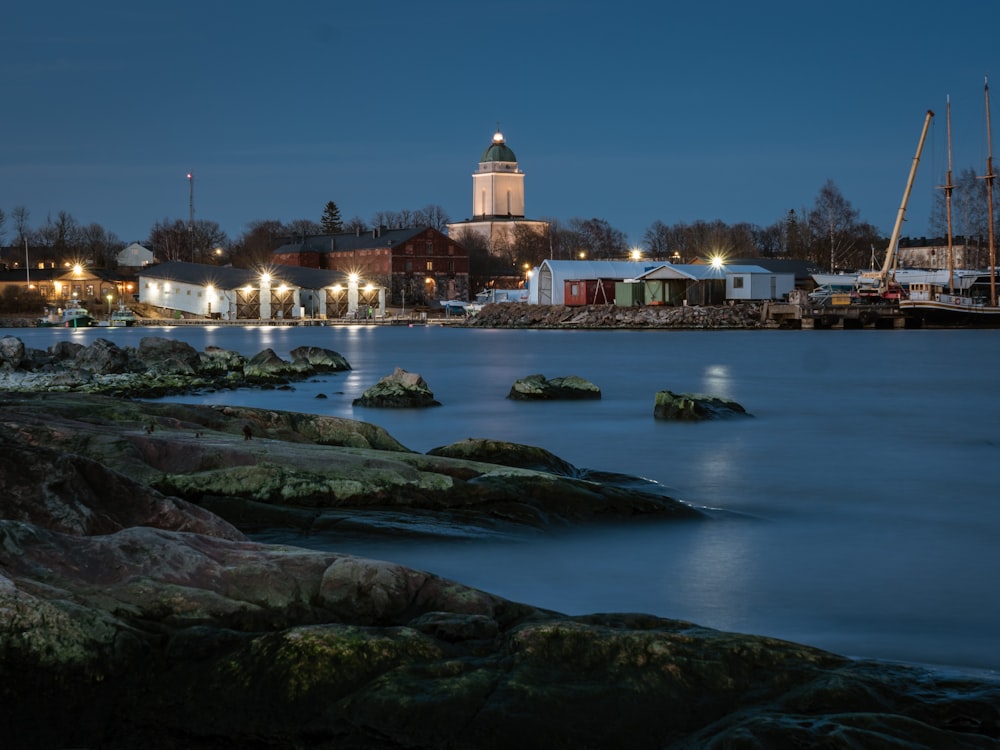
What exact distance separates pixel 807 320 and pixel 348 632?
7005cm

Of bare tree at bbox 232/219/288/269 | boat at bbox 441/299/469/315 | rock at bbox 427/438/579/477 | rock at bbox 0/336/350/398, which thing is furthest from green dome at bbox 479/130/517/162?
rock at bbox 427/438/579/477

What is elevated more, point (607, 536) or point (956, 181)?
point (956, 181)

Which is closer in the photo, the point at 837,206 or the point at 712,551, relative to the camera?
the point at 712,551

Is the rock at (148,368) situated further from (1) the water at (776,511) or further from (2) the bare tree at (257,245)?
(2) the bare tree at (257,245)

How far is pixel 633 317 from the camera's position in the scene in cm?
7762

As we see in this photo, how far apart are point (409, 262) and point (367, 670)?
4201 inches

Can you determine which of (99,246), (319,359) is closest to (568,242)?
(99,246)

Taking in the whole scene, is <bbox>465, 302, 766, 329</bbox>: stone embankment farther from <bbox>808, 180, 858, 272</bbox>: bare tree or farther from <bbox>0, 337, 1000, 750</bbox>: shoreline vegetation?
<bbox>0, 337, 1000, 750</bbox>: shoreline vegetation

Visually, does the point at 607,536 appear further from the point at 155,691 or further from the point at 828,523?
the point at 155,691

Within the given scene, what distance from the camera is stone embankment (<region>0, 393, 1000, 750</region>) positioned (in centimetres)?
479

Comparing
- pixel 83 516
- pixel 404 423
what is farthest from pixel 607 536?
pixel 404 423

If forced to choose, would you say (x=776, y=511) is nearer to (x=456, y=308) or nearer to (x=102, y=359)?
(x=102, y=359)

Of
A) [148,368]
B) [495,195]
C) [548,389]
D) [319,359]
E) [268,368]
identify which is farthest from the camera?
[495,195]

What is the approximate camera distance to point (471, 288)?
124 meters
